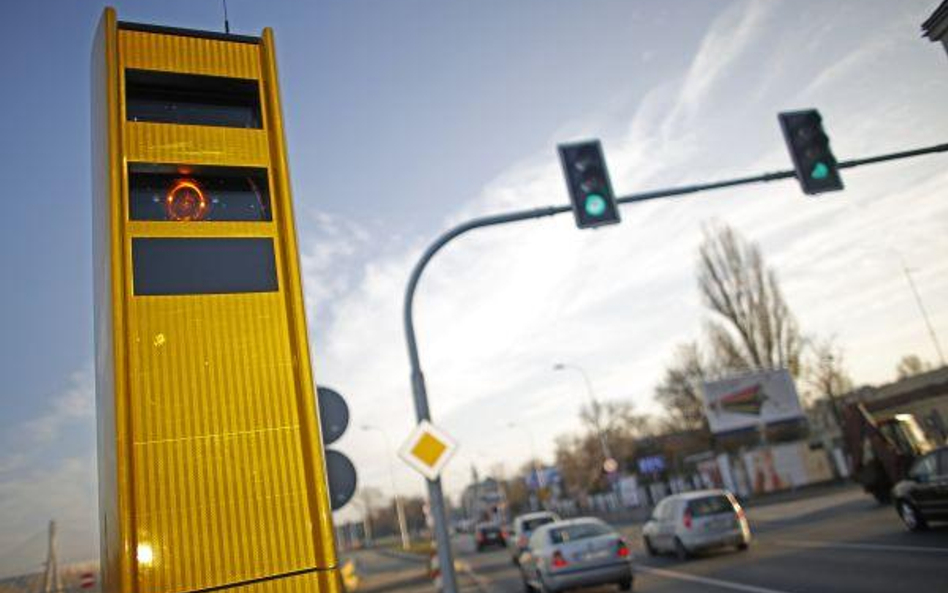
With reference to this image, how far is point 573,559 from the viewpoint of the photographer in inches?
451

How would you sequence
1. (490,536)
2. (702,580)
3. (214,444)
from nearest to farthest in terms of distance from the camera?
(214,444) < (702,580) < (490,536)

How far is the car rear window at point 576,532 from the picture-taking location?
39.1ft

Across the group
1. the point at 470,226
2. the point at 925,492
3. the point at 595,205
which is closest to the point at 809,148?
the point at 595,205

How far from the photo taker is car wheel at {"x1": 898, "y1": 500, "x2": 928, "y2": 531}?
1187 centimetres

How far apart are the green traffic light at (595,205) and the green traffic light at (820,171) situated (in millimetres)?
2882

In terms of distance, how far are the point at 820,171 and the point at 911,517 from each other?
7738 mm

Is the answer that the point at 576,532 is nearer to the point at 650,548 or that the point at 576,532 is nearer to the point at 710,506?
the point at 710,506

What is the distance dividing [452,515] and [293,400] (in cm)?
16332

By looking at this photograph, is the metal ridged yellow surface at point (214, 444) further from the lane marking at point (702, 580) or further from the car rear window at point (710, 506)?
the car rear window at point (710, 506)

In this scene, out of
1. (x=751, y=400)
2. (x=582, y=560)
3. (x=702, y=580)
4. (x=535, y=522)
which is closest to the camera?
(x=702, y=580)

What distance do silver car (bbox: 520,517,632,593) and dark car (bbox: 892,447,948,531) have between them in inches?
212

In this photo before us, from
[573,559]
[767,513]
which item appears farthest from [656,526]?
[767,513]

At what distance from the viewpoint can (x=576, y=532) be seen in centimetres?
1213

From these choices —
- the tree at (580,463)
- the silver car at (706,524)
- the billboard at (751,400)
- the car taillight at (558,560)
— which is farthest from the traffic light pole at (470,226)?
the tree at (580,463)
